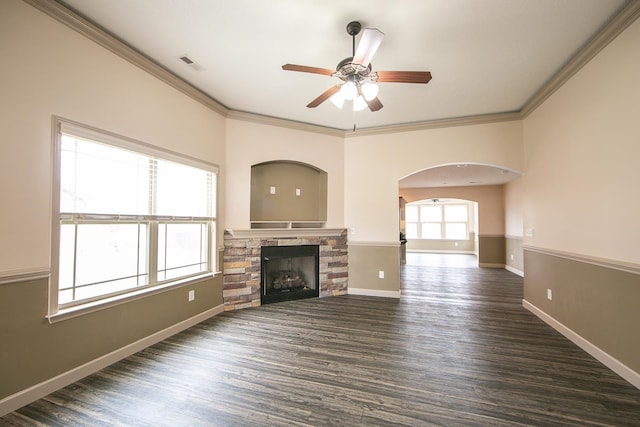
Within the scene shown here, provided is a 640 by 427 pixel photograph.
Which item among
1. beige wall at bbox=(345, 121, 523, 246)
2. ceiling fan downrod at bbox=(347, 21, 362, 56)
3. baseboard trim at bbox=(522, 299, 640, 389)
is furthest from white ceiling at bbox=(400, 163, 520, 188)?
ceiling fan downrod at bbox=(347, 21, 362, 56)

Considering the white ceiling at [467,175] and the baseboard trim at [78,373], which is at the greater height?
the white ceiling at [467,175]

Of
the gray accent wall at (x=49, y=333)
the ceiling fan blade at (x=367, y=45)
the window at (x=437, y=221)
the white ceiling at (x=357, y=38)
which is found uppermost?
the white ceiling at (x=357, y=38)

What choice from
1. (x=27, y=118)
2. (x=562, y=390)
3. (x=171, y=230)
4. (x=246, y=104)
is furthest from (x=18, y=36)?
(x=562, y=390)

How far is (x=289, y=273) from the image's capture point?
15.9 ft

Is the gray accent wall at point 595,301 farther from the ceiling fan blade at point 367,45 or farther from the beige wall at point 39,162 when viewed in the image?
the beige wall at point 39,162

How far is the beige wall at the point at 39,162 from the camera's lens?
73.7 inches

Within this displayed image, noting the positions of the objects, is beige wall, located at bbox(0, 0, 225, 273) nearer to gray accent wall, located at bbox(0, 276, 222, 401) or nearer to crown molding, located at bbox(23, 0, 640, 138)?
crown molding, located at bbox(23, 0, 640, 138)

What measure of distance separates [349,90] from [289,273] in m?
3.36

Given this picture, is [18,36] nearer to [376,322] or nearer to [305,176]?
[305,176]

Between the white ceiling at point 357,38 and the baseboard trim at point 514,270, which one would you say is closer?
the white ceiling at point 357,38

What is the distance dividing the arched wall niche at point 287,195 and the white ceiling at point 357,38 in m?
1.29

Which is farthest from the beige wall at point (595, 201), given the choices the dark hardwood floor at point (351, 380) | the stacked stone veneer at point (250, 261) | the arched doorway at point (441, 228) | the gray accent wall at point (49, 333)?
the arched doorway at point (441, 228)

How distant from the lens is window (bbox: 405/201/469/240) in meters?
12.3

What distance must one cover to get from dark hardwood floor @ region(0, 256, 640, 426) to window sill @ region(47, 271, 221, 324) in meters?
0.55
